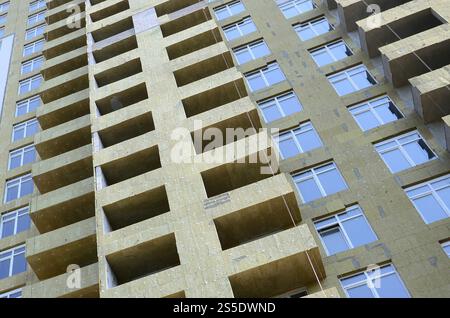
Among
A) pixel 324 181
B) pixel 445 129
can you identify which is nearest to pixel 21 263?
pixel 324 181

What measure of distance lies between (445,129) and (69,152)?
1509cm

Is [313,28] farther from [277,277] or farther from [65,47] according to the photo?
[65,47]

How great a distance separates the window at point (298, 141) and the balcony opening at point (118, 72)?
8.90 metres

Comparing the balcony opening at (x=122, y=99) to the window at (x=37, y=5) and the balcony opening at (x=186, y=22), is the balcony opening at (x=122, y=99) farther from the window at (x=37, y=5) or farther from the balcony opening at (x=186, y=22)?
the window at (x=37, y=5)

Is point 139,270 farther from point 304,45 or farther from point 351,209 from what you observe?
point 304,45

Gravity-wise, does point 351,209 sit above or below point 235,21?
below

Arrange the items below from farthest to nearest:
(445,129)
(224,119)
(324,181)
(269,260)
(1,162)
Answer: (1,162) < (224,119) < (324,181) < (445,129) < (269,260)

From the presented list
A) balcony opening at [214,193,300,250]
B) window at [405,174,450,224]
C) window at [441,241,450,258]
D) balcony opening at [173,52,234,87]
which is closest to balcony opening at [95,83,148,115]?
balcony opening at [173,52,234,87]

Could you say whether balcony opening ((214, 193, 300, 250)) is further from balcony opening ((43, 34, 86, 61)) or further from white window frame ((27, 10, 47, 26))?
white window frame ((27, 10, 47, 26))

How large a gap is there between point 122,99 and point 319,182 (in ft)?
34.0

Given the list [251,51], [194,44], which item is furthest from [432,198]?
[194,44]

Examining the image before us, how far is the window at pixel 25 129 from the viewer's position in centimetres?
2598

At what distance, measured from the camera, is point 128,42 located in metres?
27.0

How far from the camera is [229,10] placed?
26969mm
